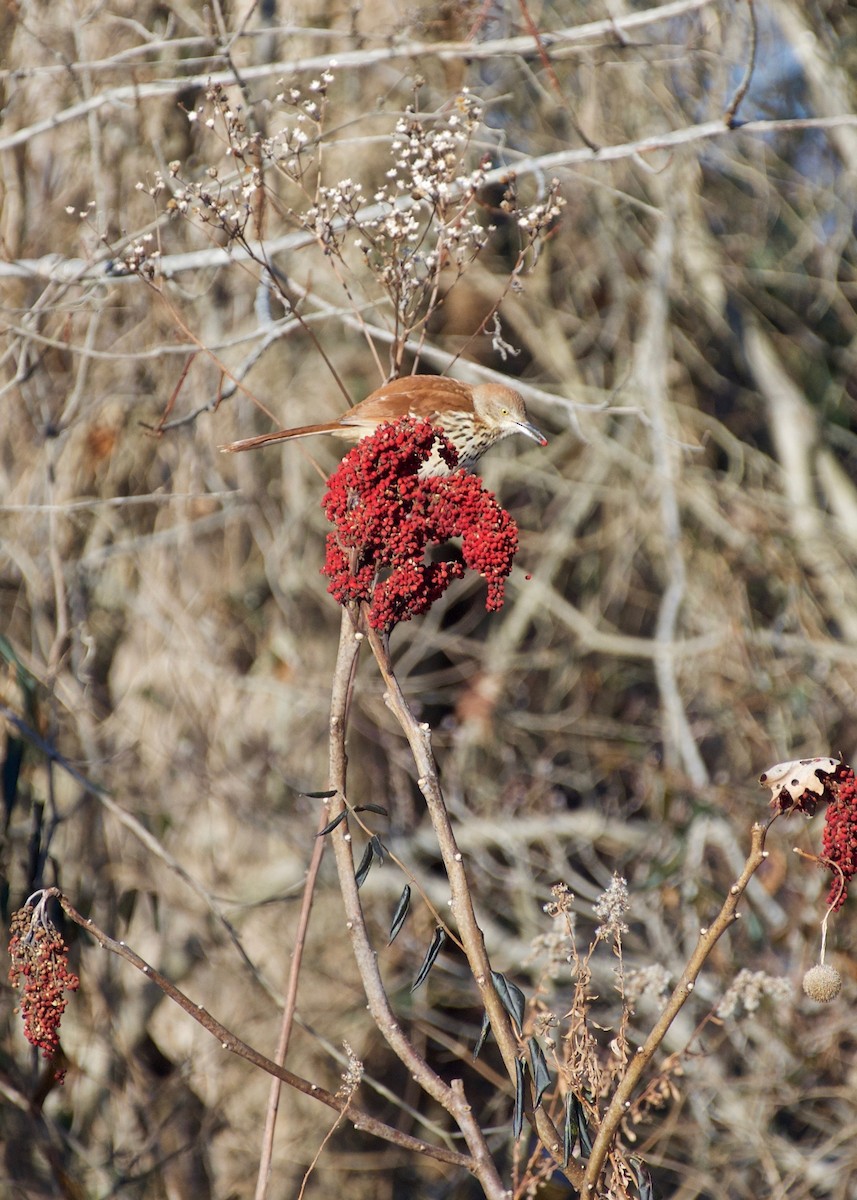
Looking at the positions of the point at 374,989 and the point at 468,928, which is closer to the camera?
the point at 468,928

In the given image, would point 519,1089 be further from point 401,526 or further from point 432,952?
point 401,526

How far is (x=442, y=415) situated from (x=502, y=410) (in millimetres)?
495

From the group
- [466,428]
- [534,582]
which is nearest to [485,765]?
[534,582]

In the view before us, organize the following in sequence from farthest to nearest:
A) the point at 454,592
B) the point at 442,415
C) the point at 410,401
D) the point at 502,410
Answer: the point at 454,592 → the point at 502,410 → the point at 442,415 → the point at 410,401

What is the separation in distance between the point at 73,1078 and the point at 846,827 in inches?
139

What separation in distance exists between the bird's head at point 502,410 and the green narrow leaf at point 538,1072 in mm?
1651

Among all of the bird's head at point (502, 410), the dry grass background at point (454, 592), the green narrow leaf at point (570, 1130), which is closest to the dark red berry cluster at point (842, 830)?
the green narrow leaf at point (570, 1130)

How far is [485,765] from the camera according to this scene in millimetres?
6195

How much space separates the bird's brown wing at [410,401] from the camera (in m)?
2.26

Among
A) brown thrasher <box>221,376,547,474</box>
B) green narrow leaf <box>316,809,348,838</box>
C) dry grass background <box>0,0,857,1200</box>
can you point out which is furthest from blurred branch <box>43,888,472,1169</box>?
dry grass background <box>0,0,857,1200</box>

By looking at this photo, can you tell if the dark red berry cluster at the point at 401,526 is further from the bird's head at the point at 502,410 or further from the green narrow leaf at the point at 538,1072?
the bird's head at the point at 502,410

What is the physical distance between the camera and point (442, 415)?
259 cm

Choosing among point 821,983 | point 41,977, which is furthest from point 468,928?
point 41,977

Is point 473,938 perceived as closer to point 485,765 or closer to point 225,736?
point 225,736
